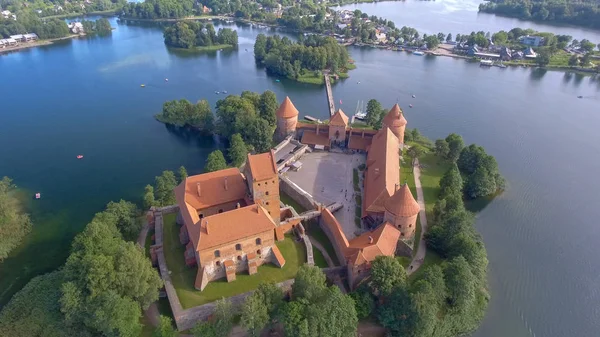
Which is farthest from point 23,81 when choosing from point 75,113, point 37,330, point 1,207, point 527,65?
point 527,65

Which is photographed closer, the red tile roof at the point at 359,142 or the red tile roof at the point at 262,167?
the red tile roof at the point at 262,167

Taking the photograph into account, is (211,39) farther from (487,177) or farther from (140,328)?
(140,328)

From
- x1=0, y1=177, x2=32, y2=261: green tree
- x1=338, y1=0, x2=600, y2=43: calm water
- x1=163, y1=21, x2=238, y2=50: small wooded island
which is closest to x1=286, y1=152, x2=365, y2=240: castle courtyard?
x1=0, y1=177, x2=32, y2=261: green tree

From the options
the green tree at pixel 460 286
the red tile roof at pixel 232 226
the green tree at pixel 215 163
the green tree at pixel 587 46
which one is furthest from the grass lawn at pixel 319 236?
the green tree at pixel 587 46

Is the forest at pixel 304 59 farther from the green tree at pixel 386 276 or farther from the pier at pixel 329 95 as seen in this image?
the green tree at pixel 386 276

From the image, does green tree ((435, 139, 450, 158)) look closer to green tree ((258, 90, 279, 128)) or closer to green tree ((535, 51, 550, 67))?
green tree ((258, 90, 279, 128))
